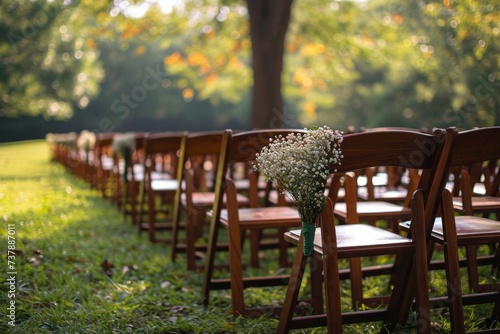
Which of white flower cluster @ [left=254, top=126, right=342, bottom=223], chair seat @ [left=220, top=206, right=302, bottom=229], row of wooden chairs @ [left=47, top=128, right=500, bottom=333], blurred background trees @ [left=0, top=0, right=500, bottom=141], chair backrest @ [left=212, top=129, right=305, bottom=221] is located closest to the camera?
white flower cluster @ [left=254, top=126, right=342, bottom=223]

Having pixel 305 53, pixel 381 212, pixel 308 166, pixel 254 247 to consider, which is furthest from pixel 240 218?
pixel 305 53

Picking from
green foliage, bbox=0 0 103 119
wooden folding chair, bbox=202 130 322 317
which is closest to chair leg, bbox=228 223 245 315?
wooden folding chair, bbox=202 130 322 317

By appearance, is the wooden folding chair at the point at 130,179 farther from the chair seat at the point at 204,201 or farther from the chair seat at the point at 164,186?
the chair seat at the point at 204,201

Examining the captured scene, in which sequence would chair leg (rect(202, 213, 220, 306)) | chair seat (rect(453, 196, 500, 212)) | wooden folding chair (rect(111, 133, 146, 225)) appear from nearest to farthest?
chair seat (rect(453, 196, 500, 212)), chair leg (rect(202, 213, 220, 306)), wooden folding chair (rect(111, 133, 146, 225))

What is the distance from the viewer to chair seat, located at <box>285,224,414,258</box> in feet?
9.55

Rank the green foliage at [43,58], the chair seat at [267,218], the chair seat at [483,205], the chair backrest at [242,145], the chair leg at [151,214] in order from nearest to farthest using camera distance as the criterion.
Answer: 1. the chair backrest at [242,145]
2. the chair seat at [267,218]
3. the chair seat at [483,205]
4. the chair leg at [151,214]
5. the green foliage at [43,58]

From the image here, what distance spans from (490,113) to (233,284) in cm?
1286

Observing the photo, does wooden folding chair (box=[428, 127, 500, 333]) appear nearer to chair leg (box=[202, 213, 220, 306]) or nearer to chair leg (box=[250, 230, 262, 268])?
chair leg (box=[202, 213, 220, 306])

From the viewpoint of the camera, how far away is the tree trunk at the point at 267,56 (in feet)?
37.3

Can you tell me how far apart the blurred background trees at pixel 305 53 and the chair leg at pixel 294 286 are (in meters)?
6.58

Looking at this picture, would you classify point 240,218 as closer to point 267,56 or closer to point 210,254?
point 210,254

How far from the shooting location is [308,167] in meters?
2.81

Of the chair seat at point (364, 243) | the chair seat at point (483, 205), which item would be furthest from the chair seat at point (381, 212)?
the chair seat at point (364, 243)

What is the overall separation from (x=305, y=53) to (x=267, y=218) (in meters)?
15.9
